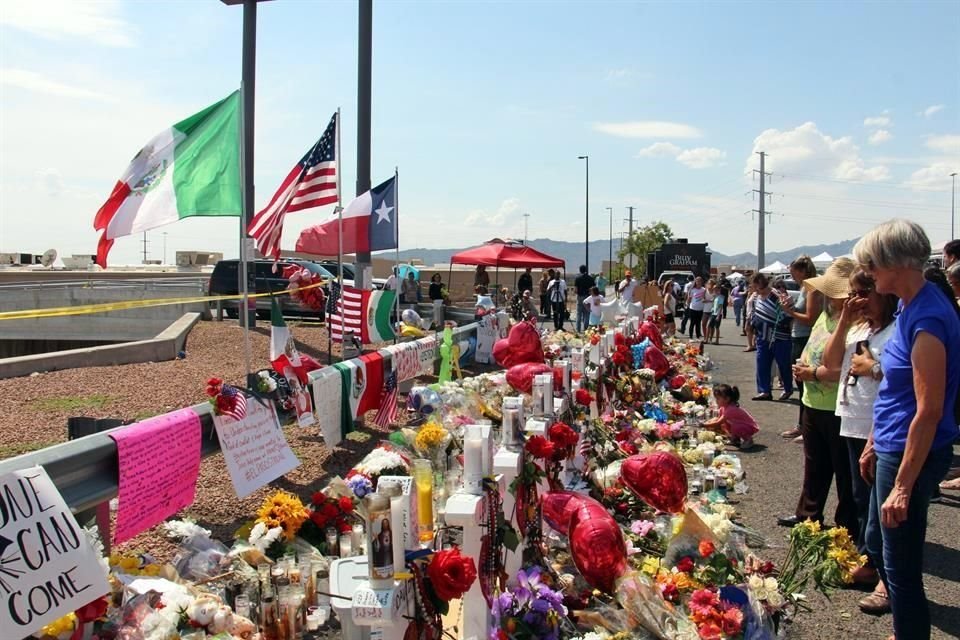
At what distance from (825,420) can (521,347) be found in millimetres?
3113

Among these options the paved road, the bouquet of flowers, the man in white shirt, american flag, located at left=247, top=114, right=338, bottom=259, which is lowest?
the paved road

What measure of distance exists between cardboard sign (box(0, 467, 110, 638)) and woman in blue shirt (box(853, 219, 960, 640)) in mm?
3242

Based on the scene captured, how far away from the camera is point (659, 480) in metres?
4.95

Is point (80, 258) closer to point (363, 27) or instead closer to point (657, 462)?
point (363, 27)

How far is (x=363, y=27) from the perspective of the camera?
44.1 ft

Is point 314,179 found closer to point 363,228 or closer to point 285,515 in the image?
point 363,228

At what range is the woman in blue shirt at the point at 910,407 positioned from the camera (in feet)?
10.8

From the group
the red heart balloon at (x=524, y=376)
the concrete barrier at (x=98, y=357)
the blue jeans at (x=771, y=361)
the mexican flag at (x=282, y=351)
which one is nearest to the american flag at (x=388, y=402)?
the mexican flag at (x=282, y=351)

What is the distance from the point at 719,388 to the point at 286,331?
505 centimetres

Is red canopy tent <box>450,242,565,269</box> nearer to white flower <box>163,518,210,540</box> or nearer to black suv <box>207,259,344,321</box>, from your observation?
black suv <box>207,259,344,321</box>

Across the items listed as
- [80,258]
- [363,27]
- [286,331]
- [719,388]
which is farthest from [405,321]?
[80,258]

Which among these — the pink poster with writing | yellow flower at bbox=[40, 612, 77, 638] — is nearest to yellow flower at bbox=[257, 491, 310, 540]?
the pink poster with writing

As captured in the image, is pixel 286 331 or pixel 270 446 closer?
pixel 270 446

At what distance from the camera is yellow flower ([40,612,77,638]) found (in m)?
3.02
